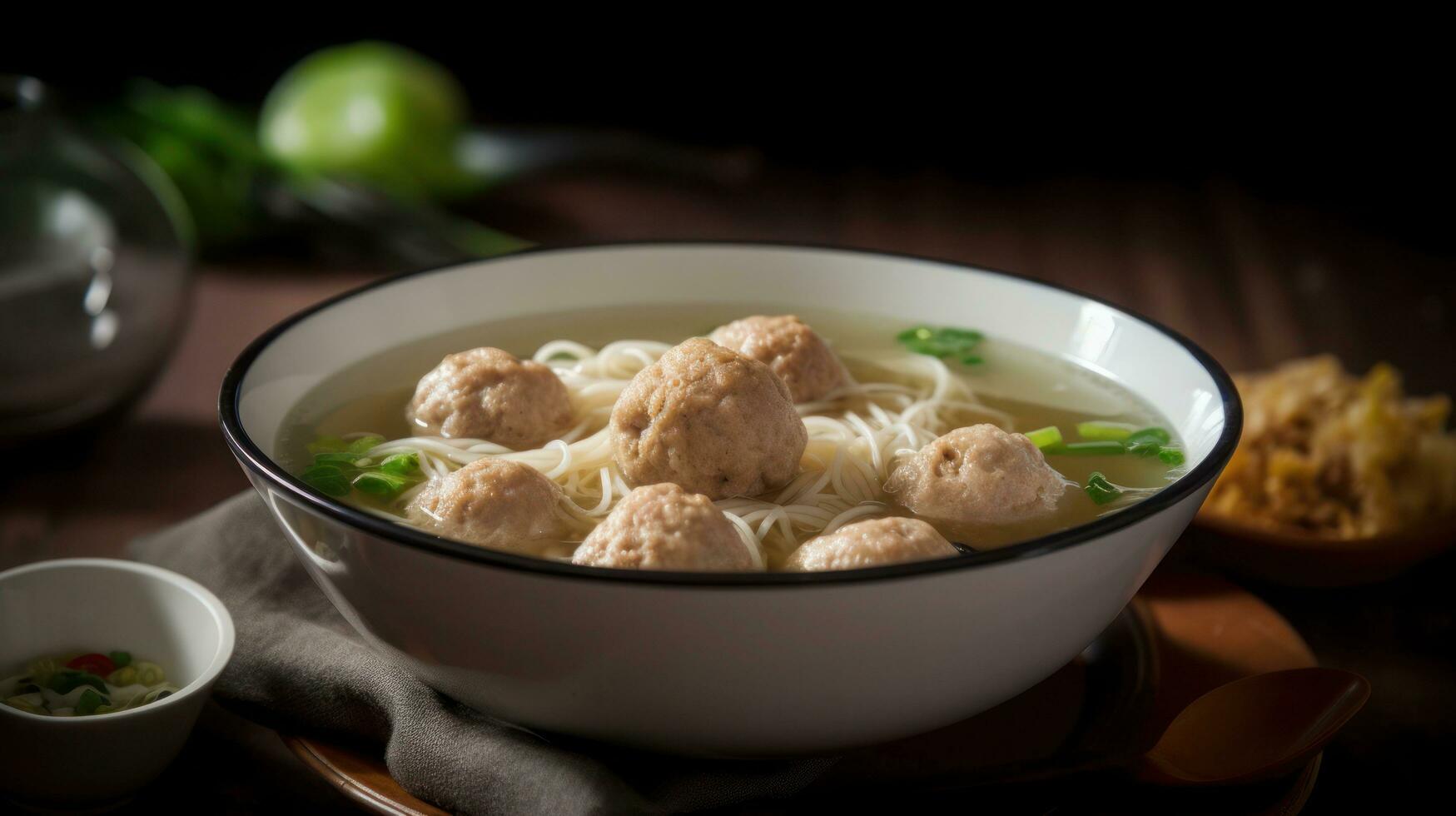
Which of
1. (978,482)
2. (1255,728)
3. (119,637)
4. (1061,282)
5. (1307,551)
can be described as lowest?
(1061,282)

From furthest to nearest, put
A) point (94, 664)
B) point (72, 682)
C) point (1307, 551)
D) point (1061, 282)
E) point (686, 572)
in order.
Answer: point (1061, 282) → point (1307, 551) → point (94, 664) → point (72, 682) → point (686, 572)

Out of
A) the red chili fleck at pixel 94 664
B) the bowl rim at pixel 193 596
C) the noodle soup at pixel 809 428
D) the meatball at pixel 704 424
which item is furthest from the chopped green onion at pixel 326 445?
the meatball at pixel 704 424

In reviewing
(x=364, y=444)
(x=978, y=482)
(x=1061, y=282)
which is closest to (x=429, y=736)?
(x=364, y=444)

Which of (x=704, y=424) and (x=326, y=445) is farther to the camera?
(x=326, y=445)

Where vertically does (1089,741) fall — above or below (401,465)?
below

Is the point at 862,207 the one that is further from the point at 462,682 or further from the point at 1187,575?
the point at 462,682

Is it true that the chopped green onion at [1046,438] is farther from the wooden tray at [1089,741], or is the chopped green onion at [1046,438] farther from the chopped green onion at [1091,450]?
the wooden tray at [1089,741]

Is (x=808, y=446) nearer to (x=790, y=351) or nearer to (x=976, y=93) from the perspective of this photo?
(x=790, y=351)

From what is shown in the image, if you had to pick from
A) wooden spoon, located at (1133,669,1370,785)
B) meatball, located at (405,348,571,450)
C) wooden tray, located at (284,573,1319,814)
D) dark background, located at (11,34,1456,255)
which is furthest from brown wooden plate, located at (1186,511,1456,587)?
dark background, located at (11,34,1456,255)
